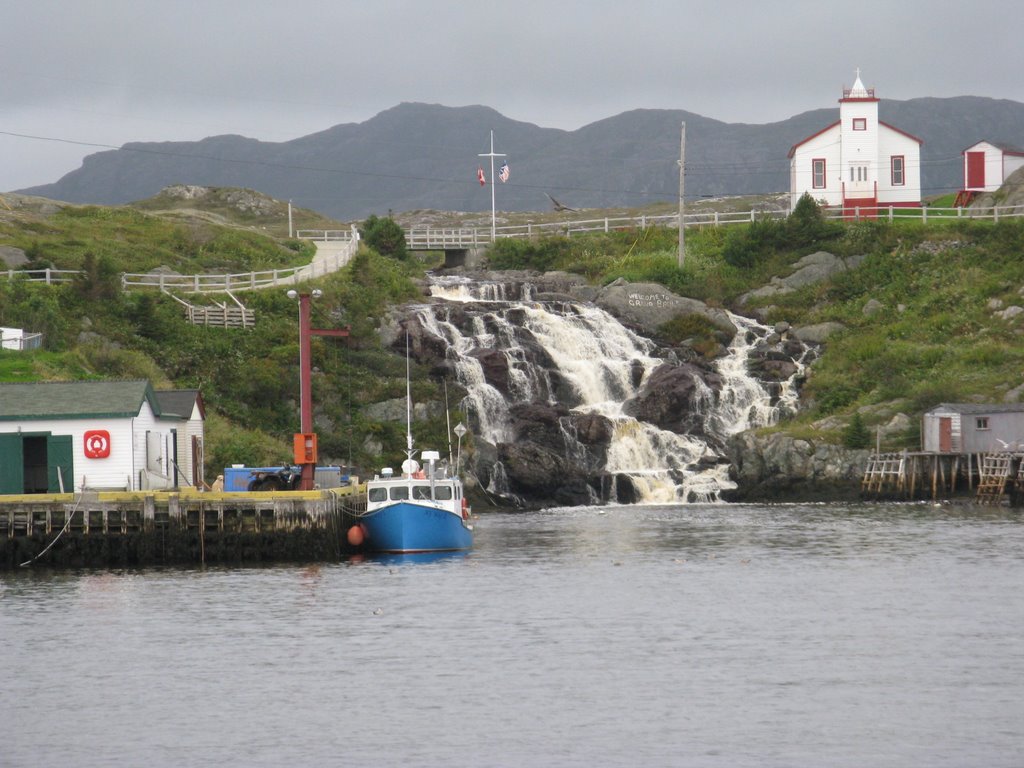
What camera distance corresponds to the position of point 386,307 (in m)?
94.0

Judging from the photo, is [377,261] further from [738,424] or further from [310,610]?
[310,610]

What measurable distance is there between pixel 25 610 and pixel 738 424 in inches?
1992

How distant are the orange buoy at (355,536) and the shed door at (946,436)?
109ft

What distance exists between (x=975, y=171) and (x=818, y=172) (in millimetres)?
12076

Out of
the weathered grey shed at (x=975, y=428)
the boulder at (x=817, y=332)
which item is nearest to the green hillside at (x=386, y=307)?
the boulder at (x=817, y=332)

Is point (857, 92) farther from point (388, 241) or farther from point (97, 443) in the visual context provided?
point (97, 443)

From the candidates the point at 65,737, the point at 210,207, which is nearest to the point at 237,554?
the point at 65,737

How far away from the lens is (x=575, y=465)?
266ft

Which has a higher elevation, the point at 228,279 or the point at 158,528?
the point at 228,279

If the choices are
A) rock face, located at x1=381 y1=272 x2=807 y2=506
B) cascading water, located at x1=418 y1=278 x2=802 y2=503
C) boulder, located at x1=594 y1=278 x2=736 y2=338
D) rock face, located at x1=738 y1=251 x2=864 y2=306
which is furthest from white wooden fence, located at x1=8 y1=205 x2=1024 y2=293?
boulder, located at x1=594 y1=278 x2=736 y2=338

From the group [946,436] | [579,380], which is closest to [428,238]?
[579,380]

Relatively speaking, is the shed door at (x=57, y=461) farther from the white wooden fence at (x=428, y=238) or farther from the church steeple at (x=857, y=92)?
the church steeple at (x=857, y=92)

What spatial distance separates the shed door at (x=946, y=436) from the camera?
255ft

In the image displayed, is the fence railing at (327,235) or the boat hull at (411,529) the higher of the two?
the fence railing at (327,235)
